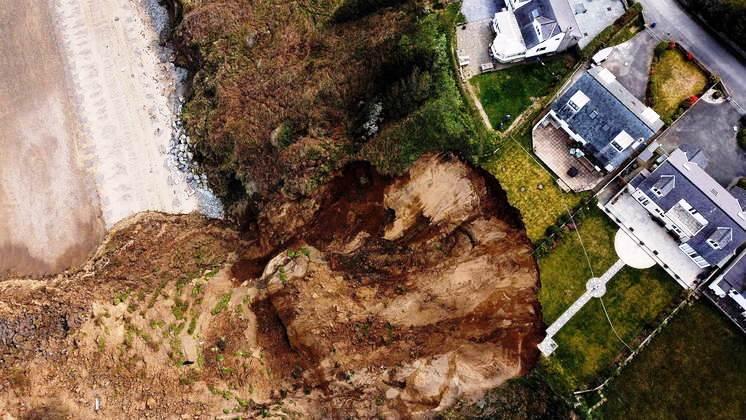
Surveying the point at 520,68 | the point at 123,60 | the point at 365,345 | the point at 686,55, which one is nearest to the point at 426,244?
the point at 365,345

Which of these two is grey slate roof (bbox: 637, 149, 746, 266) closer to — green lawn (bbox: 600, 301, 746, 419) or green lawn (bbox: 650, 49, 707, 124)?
green lawn (bbox: 600, 301, 746, 419)

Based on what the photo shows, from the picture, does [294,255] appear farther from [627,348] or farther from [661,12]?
[661,12]

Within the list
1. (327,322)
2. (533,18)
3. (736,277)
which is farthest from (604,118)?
(327,322)

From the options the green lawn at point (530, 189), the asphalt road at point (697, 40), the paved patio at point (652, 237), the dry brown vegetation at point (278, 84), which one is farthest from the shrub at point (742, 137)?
the dry brown vegetation at point (278, 84)

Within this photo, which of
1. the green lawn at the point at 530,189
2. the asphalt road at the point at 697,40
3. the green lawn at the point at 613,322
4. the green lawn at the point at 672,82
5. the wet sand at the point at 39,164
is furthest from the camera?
the wet sand at the point at 39,164

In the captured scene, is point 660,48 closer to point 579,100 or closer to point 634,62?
point 634,62

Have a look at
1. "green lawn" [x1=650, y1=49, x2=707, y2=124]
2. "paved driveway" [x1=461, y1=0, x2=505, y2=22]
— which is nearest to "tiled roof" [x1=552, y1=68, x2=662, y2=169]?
"green lawn" [x1=650, y1=49, x2=707, y2=124]

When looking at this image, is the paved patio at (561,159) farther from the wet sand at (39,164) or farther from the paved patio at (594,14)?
the wet sand at (39,164)

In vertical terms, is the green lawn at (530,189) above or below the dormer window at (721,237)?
below
